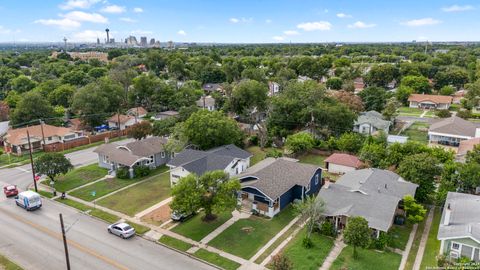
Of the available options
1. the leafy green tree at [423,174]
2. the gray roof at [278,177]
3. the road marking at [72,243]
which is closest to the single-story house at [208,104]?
the gray roof at [278,177]

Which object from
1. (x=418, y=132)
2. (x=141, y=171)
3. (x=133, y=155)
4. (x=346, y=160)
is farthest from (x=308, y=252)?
(x=418, y=132)

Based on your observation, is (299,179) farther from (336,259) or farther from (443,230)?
(443,230)

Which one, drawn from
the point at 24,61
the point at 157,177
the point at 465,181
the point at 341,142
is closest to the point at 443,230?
the point at 465,181

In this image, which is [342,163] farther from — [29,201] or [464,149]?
[29,201]

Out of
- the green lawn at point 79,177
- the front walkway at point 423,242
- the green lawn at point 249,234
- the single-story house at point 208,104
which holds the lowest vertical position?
the front walkway at point 423,242

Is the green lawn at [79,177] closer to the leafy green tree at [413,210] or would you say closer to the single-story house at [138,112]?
the single-story house at [138,112]
